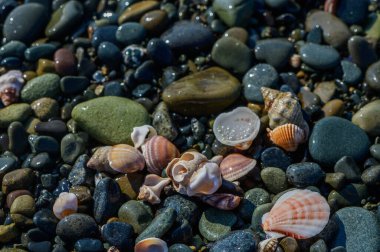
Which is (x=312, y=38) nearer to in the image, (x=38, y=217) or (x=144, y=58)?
(x=144, y=58)

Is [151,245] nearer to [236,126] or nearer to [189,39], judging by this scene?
[236,126]

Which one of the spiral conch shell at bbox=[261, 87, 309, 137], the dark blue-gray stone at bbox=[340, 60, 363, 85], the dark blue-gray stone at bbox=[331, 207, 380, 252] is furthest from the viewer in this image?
the dark blue-gray stone at bbox=[340, 60, 363, 85]

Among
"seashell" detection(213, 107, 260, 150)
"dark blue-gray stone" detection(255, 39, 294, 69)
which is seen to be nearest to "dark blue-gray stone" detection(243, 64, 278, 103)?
"dark blue-gray stone" detection(255, 39, 294, 69)

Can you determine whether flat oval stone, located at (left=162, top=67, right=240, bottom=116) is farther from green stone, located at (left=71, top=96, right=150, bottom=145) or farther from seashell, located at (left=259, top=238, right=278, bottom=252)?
seashell, located at (left=259, top=238, right=278, bottom=252)

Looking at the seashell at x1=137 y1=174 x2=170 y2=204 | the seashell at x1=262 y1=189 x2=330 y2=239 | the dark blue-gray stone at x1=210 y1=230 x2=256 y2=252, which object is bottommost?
the dark blue-gray stone at x1=210 y1=230 x2=256 y2=252

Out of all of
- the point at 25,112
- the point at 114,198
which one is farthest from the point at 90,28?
the point at 114,198

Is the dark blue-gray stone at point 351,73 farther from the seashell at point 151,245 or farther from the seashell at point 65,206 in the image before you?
the seashell at point 65,206

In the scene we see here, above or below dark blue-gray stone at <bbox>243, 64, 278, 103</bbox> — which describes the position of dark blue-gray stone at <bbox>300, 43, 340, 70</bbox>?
above

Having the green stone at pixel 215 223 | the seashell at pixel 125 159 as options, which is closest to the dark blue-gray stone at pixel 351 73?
the green stone at pixel 215 223
